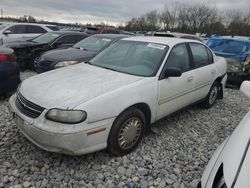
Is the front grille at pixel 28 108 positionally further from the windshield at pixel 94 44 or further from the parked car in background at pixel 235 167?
the windshield at pixel 94 44

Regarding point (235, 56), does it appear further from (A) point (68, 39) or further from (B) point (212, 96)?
(A) point (68, 39)

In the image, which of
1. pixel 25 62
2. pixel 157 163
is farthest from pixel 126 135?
pixel 25 62

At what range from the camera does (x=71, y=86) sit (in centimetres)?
309

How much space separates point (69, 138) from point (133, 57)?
1845mm

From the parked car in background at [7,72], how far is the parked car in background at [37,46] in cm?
288

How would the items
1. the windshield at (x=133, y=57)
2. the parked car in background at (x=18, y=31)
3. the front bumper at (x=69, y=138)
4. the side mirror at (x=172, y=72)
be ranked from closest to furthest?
the front bumper at (x=69, y=138) < the side mirror at (x=172, y=72) < the windshield at (x=133, y=57) < the parked car in background at (x=18, y=31)

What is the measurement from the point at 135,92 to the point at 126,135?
579 mm

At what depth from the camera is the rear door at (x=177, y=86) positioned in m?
3.62

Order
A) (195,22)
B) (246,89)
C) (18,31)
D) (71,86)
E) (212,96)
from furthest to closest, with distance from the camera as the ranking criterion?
(195,22) → (18,31) → (212,96) → (71,86) → (246,89)

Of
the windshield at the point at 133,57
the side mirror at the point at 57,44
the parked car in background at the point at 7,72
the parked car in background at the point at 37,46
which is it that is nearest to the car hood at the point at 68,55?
the parked car in background at the point at 37,46

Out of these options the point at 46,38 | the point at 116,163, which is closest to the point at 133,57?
the point at 116,163

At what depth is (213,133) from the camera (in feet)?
13.9

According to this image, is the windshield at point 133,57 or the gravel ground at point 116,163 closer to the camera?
the gravel ground at point 116,163

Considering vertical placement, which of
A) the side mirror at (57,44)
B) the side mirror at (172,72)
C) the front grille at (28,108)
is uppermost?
the side mirror at (172,72)
